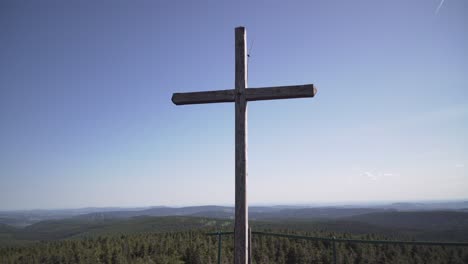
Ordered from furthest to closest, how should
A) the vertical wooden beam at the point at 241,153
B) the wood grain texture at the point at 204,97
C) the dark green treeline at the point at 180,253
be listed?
the dark green treeline at the point at 180,253, the wood grain texture at the point at 204,97, the vertical wooden beam at the point at 241,153

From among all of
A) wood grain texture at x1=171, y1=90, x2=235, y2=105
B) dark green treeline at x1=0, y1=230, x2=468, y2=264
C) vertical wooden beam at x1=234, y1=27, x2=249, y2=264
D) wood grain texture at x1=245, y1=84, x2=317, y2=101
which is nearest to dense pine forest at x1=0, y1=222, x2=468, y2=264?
dark green treeline at x1=0, y1=230, x2=468, y2=264

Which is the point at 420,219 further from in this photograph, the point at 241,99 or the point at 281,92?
the point at 241,99

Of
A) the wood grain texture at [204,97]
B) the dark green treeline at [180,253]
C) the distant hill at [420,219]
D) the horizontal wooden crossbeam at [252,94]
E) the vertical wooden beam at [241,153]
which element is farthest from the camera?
the distant hill at [420,219]

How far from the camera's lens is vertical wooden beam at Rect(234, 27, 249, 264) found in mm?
3832

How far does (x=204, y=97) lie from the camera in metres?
4.37

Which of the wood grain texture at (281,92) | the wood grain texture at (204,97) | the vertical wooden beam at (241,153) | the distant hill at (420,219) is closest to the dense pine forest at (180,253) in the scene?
the vertical wooden beam at (241,153)

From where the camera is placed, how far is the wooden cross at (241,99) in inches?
151

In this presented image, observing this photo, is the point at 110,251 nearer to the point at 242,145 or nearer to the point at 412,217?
the point at 242,145

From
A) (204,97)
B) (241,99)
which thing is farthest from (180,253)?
(241,99)

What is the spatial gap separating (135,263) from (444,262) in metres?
24.8

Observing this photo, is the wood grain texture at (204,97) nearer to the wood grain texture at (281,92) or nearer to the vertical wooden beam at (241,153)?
the vertical wooden beam at (241,153)

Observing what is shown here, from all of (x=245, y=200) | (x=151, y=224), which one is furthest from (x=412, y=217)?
(x=245, y=200)

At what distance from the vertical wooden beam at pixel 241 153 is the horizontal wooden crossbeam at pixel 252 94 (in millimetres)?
133

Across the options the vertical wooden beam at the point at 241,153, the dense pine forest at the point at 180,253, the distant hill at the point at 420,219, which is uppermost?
the vertical wooden beam at the point at 241,153
